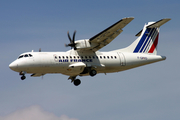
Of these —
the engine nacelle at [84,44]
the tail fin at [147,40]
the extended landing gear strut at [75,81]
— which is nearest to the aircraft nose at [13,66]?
the engine nacelle at [84,44]

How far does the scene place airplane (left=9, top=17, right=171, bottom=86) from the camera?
1009 inches

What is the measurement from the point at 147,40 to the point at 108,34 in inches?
217

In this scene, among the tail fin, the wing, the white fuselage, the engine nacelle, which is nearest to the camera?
the wing

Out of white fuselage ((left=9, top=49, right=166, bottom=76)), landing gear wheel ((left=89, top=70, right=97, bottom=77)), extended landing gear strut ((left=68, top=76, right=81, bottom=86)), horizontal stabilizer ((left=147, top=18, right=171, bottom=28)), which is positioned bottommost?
extended landing gear strut ((left=68, top=76, right=81, bottom=86))

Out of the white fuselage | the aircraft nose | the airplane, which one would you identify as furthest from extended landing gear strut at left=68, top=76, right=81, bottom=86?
the aircraft nose

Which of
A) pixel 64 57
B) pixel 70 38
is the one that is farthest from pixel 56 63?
pixel 70 38

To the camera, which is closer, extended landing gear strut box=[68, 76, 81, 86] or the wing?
the wing

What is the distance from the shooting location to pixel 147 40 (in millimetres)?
30812

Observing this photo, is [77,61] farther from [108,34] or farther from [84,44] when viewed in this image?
[108,34]

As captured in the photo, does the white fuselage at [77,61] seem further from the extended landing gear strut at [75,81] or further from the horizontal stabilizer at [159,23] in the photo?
the horizontal stabilizer at [159,23]

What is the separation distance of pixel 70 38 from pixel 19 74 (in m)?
5.22

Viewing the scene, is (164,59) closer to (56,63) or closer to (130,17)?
(130,17)

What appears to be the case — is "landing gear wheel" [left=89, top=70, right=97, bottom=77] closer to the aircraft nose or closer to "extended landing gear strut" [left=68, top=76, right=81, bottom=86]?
"extended landing gear strut" [left=68, top=76, right=81, bottom=86]

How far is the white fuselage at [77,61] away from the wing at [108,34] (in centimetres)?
97
